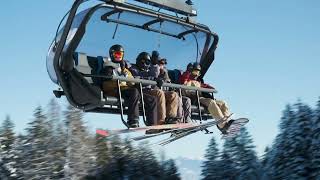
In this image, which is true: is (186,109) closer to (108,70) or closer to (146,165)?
(108,70)

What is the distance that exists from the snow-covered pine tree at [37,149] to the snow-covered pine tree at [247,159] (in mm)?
22075

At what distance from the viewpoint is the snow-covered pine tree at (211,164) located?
75.9 metres

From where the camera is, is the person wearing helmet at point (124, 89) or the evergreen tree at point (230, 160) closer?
the person wearing helmet at point (124, 89)

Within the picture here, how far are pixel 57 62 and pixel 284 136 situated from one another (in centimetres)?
4593

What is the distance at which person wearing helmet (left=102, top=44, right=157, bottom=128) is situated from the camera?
1237 cm

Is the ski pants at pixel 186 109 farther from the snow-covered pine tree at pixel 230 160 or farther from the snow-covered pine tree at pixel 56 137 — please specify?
the snow-covered pine tree at pixel 56 137

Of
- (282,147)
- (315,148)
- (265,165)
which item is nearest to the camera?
(315,148)

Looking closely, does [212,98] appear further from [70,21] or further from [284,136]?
[284,136]

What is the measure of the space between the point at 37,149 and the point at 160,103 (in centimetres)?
6850

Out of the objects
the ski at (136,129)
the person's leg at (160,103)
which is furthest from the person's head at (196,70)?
the ski at (136,129)

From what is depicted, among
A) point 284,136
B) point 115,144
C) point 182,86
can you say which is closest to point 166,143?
point 182,86

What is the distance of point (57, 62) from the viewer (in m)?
12.2

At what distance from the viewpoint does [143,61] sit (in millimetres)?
13250

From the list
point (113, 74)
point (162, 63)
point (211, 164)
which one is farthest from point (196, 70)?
point (211, 164)
